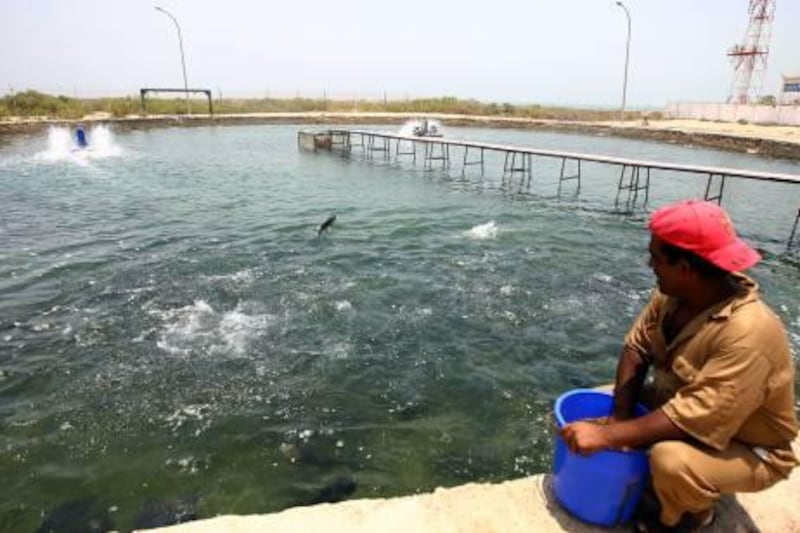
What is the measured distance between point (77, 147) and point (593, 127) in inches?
1469

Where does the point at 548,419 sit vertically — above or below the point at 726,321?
below

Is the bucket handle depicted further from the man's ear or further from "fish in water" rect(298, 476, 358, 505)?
"fish in water" rect(298, 476, 358, 505)

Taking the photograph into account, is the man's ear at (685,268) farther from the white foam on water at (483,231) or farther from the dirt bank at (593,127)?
the dirt bank at (593,127)

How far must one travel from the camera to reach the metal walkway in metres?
16.2

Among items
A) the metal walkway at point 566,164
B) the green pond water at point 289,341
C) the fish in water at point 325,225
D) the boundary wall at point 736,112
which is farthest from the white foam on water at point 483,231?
the boundary wall at point 736,112

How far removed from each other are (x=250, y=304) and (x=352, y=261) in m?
2.91

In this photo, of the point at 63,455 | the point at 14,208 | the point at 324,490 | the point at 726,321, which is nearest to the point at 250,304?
the point at 63,455

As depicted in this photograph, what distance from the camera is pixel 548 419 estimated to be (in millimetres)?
5953

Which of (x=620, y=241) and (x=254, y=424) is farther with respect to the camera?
(x=620, y=241)

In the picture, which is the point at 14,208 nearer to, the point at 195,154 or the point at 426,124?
the point at 195,154

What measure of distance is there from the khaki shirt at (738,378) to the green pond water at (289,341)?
110 inches

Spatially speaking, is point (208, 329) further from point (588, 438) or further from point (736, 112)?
point (736, 112)

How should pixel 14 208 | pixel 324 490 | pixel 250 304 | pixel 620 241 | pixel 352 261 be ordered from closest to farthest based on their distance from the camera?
pixel 324 490 < pixel 250 304 < pixel 352 261 < pixel 620 241 < pixel 14 208

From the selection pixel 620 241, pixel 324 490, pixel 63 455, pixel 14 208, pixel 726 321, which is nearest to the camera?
pixel 726 321
